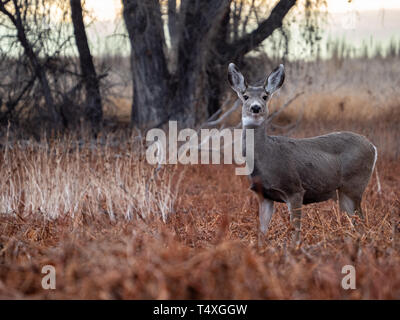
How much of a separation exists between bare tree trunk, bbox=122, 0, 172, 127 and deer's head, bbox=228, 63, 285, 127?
238 inches

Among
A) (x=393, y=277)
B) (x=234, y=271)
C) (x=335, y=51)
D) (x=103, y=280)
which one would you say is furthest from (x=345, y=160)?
(x=335, y=51)

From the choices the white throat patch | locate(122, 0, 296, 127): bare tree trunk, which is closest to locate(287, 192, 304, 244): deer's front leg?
the white throat patch

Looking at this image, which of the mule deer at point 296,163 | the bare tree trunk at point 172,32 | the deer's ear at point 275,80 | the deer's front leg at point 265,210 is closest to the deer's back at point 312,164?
the mule deer at point 296,163

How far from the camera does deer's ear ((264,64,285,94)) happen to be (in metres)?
5.57

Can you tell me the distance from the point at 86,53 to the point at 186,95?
245 cm

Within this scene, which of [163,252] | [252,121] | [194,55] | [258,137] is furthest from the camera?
[194,55]

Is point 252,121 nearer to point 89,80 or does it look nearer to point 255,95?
point 255,95

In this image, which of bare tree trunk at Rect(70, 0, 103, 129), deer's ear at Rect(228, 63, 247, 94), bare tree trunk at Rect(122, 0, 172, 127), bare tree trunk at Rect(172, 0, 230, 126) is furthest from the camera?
bare tree trunk at Rect(122, 0, 172, 127)

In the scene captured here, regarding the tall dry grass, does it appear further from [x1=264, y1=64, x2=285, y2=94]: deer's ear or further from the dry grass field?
[x1=264, y1=64, x2=285, y2=94]: deer's ear

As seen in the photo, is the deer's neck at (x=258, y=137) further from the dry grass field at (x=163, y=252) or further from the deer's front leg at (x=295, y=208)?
the dry grass field at (x=163, y=252)

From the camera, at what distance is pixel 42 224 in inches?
211

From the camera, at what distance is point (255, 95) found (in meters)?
5.31

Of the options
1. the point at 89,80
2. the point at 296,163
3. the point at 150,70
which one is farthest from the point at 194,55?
the point at 296,163

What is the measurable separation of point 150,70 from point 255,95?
7.02 m
